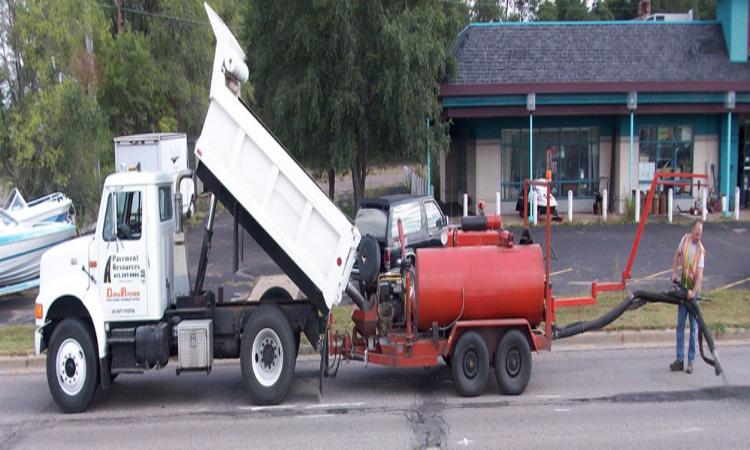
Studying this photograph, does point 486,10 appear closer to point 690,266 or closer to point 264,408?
point 690,266

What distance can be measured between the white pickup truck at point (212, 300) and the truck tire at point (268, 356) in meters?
0.01

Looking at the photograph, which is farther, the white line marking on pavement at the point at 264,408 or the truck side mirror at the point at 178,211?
the truck side mirror at the point at 178,211

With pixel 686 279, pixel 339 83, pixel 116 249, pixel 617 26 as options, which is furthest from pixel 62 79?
pixel 617 26

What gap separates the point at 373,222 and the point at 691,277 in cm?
616

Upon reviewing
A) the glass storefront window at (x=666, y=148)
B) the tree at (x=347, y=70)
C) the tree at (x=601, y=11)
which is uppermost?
the tree at (x=601, y=11)

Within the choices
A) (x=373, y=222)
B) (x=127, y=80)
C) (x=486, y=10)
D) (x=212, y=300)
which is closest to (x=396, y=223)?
(x=373, y=222)

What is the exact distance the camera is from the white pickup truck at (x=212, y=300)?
28.6 ft

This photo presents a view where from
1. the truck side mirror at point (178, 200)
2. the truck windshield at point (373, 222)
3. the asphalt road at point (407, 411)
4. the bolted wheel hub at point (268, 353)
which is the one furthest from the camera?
the truck windshield at point (373, 222)

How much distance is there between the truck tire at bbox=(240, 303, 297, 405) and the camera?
887 centimetres

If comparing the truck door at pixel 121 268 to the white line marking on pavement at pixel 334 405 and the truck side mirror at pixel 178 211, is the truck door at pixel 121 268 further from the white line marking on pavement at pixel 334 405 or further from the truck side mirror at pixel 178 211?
the white line marking on pavement at pixel 334 405

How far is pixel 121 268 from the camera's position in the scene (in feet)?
29.2

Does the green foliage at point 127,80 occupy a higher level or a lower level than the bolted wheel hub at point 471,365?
higher

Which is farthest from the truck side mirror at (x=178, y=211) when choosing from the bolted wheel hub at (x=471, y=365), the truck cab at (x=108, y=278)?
the bolted wheel hub at (x=471, y=365)

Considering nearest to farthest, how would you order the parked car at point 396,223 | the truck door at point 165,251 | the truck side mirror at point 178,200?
1. the truck door at point 165,251
2. the truck side mirror at point 178,200
3. the parked car at point 396,223
